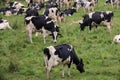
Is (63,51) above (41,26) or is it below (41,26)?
above

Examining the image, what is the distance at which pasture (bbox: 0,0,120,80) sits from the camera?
16047 millimetres

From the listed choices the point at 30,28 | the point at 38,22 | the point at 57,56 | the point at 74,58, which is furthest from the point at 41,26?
the point at 57,56

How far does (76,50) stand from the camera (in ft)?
65.6

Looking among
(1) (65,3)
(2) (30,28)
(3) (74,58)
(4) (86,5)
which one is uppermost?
(3) (74,58)

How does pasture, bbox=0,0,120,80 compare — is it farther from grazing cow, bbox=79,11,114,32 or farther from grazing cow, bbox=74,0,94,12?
grazing cow, bbox=74,0,94,12

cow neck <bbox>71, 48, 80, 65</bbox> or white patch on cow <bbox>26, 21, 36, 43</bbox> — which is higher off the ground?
cow neck <bbox>71, 48, 80, 65</bbox>

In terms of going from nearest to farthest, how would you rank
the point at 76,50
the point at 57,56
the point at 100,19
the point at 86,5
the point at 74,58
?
the point at 57,56 → the point at 74,58 → the point at 76,50 → the point at 100,19 → the point at 86,5

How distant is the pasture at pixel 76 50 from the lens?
16047 millimetres

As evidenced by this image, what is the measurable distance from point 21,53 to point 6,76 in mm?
4381

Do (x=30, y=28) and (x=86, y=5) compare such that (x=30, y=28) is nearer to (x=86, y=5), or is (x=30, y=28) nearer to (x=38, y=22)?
(x=38, y=22)

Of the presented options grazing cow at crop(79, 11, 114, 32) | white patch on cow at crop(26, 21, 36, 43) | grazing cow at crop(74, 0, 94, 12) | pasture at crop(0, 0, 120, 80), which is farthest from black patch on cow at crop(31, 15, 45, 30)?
grazing cow at crop(74, 0, 94, 12)

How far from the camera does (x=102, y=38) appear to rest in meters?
22.4

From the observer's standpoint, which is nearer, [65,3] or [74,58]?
[74,58]

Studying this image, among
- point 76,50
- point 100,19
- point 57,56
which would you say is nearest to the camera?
point 57,56
